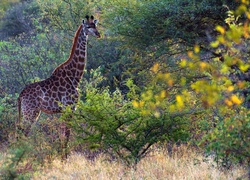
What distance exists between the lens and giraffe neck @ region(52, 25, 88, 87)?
9375 mm

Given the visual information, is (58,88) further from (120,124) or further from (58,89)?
(120,124)

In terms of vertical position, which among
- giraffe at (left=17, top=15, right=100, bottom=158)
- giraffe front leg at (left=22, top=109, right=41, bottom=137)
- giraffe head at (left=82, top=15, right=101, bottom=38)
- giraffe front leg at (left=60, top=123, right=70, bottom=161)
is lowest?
giraffe front leg at (left=60, top=123, right=70, bottom=161)

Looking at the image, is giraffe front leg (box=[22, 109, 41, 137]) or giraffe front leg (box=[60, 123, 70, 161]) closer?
giraffe front leg (box=[60, 123, 70, 161])

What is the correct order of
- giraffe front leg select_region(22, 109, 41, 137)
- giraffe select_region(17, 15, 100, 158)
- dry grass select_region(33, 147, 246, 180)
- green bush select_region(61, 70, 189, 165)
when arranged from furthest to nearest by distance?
giraffe select_region(17, 15, 100, 158) < giraffe front leg select_region(22, 109, 41, 137) < green bush select_region(61, 70, 189, 165) < dry grass select_region(33, 147, 246, 180)

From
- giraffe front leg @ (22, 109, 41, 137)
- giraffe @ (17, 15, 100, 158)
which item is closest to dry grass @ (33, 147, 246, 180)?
giraffe front leg @ (22, 109, 41, 137)

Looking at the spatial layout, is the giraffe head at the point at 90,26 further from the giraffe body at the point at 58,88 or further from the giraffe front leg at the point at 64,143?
the giraffe front leg at the point at 64,143

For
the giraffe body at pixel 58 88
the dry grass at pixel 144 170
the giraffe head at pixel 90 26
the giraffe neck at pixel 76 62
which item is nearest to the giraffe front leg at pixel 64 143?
the dry grass at pixel 144 170

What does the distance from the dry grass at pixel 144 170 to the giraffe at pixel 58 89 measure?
1060 mm

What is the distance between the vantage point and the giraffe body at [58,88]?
29.3ft

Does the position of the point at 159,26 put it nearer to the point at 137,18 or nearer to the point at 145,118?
the point at 137,18

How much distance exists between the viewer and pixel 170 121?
25.1 feet

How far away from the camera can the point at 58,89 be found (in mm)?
9195

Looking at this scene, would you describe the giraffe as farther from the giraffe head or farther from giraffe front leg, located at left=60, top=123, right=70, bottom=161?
giraffe front leg, located at left=60, top=123, right=70, bottom=161

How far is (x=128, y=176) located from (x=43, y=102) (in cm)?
272
